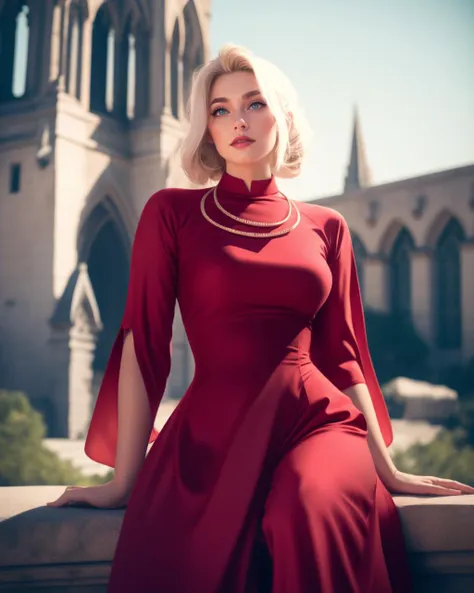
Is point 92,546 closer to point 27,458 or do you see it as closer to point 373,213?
point 27,458

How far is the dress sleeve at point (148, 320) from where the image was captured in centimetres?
267

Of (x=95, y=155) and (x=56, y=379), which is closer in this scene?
(x=56, y=379)

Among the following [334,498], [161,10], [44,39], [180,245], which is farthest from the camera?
[161,10]

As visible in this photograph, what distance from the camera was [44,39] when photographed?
21391mm

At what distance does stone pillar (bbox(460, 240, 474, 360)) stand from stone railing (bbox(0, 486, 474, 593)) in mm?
25104

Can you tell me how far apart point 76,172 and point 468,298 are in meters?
12.6

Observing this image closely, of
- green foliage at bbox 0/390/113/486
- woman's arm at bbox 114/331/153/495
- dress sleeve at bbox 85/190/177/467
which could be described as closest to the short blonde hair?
dress sleeve at bbox 85/190/177/467

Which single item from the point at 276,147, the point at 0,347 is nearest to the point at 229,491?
the point at 276,147

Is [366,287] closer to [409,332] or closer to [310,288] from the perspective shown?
[409,332]

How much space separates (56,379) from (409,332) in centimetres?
1166

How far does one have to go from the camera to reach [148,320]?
2691 mm

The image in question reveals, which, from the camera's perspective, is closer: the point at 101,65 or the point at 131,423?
the point at 131,423

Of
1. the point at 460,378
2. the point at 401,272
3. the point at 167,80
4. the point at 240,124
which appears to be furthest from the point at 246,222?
the point at 401,272

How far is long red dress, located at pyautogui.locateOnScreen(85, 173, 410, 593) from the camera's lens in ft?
7.32
